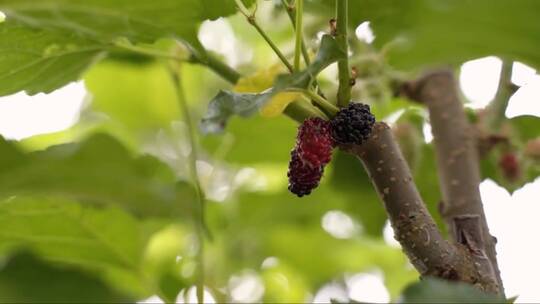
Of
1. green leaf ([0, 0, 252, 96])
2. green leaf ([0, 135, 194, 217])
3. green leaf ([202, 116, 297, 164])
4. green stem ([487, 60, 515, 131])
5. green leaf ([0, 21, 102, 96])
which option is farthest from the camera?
green leaf ([202, 116, 297, 164])

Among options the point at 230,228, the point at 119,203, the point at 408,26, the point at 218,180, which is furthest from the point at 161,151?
the point at 119,203

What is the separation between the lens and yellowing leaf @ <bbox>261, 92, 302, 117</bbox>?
2.09ft

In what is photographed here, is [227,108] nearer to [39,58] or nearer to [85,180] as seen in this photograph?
[85,180]

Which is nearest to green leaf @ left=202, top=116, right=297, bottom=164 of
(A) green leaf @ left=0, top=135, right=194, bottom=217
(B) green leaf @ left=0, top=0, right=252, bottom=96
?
(B) green leaf @ left=0, top=0, right=252, bottom=96

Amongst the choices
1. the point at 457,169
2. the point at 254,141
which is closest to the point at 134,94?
the point at 254,141

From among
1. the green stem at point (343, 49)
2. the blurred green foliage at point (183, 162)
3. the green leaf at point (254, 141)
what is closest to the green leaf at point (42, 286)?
the blurred green foliage at point (183, 162)

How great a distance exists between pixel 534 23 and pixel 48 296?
0.43 metres

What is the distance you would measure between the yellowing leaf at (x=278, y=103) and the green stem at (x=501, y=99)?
0.44m

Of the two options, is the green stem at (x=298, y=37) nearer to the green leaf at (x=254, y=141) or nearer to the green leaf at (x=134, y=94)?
the green leaf at (x=254, y=141)

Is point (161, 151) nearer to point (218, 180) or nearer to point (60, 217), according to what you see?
point (218, 180)

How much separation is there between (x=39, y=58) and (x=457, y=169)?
449mm

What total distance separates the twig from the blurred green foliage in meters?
0.09

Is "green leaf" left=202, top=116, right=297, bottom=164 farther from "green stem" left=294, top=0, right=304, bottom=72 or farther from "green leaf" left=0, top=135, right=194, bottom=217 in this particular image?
"green leaf" left=0, top=135, right=194, bottom=217

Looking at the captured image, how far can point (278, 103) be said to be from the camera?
65cm
